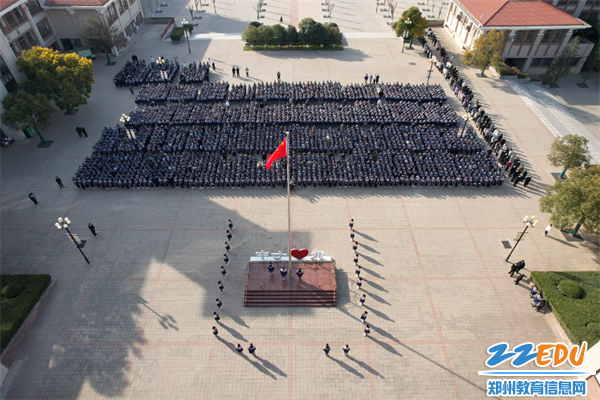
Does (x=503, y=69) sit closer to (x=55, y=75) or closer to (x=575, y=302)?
(x=575, y=302)

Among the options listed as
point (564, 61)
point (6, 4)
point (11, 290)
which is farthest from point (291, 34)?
point (11, 290)

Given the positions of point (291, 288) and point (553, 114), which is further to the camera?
point (553, 114)

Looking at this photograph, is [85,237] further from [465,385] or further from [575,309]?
[575,309]

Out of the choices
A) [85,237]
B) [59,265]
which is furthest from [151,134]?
[59,265]

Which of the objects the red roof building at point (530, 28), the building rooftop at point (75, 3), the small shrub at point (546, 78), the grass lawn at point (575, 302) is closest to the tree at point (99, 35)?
the building rooftop at point (75, 3)

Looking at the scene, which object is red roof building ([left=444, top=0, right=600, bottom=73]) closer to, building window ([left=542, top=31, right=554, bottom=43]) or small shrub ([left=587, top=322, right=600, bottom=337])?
building window ([left=542, top=31, right=554, bottom=43])

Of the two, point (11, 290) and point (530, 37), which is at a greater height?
point (530, 37)
